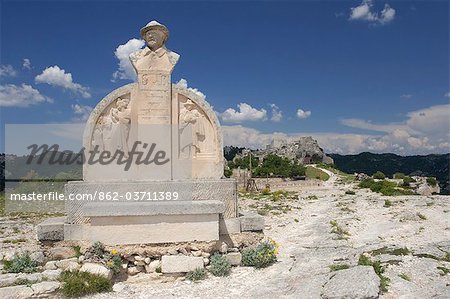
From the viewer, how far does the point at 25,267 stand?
7.06m

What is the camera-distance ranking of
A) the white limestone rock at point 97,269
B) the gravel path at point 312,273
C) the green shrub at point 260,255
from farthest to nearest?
the green shrub at point 260,255 < the white limestone rock at point 97,269 < the gravel path at point 312,273

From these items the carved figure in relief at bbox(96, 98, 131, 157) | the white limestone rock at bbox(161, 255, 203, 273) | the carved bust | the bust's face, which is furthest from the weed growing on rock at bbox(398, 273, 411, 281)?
the bust's face

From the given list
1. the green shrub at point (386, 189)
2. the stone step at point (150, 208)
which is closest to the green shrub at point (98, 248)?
the stone step at point (150, 208)

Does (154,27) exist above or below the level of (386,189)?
above

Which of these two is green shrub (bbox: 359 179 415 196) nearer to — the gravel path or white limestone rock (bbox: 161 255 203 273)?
the gravel path

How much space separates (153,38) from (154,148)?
2651 millimetres

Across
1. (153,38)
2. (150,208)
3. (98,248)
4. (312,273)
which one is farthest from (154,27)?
(312,273)

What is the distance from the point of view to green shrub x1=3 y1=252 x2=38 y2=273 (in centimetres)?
698

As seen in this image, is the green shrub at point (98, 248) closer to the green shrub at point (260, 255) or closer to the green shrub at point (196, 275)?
the green shrub at point (196, 275)

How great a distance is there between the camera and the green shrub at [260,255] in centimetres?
783

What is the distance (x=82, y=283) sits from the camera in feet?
20.5

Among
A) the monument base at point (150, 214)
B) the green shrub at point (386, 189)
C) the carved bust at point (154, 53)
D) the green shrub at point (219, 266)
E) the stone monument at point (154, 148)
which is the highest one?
the carved bust at point (154, 53)

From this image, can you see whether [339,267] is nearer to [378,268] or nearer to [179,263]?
[378,268]

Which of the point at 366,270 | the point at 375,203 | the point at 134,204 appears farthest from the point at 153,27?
the point at 375,203
